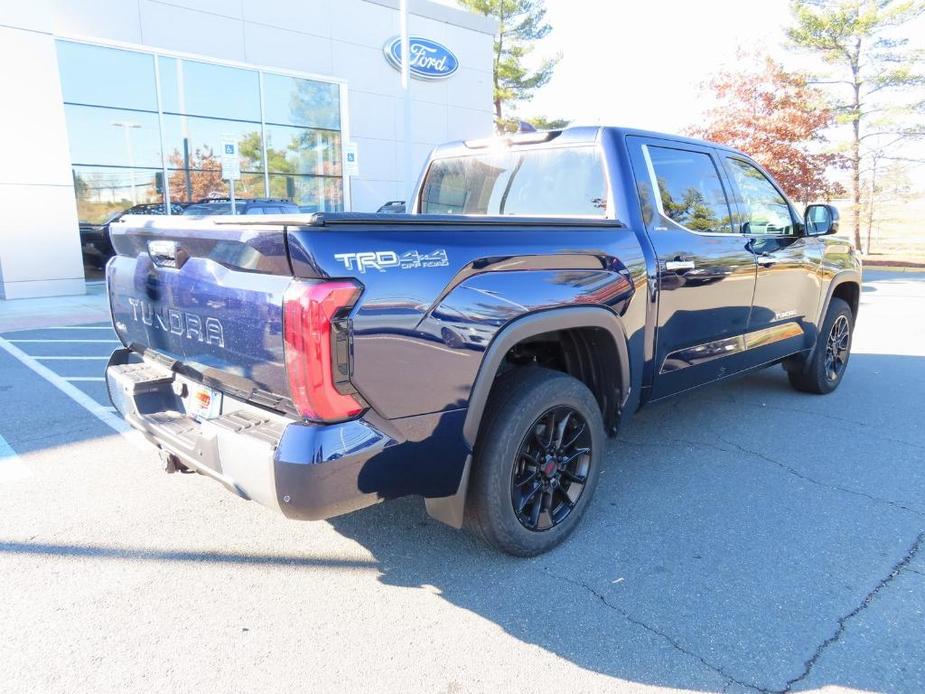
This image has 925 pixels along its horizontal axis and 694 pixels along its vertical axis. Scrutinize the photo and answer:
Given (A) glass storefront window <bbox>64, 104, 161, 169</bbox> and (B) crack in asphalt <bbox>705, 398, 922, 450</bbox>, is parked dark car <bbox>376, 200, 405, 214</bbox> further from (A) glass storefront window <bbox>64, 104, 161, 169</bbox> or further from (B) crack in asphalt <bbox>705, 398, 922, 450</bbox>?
(A) glass storefront window <bbox>64, 104, 161, 169</bbox>

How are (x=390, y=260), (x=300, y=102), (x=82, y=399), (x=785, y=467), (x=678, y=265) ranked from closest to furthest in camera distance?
(x=390, y=260) < (x=678, y=265) < (x=785, y=467) < (x=82, y=399) < (x=300, y=102)

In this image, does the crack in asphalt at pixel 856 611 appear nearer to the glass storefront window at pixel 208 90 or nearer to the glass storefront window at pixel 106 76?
the glass storefront window at pixel 106 76

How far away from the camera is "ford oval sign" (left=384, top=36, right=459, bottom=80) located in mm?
18016

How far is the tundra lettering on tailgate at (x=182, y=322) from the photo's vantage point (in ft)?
8.40

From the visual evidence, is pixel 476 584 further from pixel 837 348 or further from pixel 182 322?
pixel 837 348

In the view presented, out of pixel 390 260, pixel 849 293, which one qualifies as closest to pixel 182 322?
pixel 390 260

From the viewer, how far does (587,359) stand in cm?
338

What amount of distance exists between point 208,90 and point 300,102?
235cm

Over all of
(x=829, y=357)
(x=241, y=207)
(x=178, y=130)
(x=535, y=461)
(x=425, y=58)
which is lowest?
(x=829, y=357)

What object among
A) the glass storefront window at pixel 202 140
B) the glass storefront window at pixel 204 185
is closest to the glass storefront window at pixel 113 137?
the glass storefront window at pixel 202 140

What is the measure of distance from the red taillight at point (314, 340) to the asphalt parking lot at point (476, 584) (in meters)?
0.96

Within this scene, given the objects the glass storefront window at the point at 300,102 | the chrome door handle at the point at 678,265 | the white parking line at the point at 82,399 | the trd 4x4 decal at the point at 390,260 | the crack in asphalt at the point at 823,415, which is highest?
the glass storefront window at the point at 300,102

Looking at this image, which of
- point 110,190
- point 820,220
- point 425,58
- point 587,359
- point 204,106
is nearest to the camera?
point 587,359

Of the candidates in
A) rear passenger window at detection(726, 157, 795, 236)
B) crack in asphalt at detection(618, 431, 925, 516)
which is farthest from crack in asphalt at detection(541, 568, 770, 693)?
rear passenger window at detection(726, 157, 795, 236)
